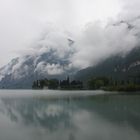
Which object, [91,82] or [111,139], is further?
[91,82]

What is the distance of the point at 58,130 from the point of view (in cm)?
2317

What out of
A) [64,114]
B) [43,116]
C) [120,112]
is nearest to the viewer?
[43,116]

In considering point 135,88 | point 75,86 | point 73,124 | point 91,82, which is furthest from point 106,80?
point 73,124

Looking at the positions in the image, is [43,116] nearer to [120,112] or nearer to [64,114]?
[64,114]

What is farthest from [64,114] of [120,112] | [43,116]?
[120,112]

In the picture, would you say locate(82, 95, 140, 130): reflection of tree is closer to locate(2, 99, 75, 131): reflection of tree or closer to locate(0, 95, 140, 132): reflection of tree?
locate(0, 95, 140, 132): reflection of tree

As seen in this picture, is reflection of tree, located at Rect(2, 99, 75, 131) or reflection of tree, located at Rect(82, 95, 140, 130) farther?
reflection of tree, located at Rect(82, 95, 140, 130)

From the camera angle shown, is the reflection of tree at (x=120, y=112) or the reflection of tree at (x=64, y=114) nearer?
the reflection of tree at (x=64, y=114)

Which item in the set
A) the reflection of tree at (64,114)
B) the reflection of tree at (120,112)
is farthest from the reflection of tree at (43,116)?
the reflection of tree at (120,112)

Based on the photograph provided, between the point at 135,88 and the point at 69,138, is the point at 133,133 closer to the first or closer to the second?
the point at 69,138

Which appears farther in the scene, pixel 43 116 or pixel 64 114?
pixel 64 114

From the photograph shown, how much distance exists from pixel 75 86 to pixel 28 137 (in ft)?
529

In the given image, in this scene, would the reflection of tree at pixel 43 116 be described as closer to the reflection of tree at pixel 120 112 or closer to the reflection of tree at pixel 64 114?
the reflection of tree at pixel 64 114

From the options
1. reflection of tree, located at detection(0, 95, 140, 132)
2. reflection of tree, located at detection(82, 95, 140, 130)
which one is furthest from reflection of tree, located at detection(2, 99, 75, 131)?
reflection of tree, located at detection(82, 95, 140, 130)
